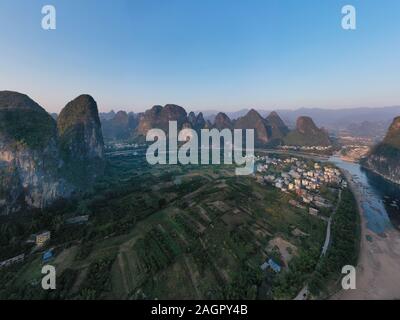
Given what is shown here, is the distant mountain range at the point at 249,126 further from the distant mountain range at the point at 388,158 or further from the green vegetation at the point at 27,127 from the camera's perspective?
the green vegetation at the point at 27,127

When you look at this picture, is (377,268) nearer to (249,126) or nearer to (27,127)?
(27,127)

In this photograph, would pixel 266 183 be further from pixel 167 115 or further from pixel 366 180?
pixel 167 115

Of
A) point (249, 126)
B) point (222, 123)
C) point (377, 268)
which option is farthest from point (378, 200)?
point (222, 123)

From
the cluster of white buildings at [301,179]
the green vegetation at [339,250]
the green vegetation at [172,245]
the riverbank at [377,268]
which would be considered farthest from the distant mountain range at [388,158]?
the green vegetation at [172,245]

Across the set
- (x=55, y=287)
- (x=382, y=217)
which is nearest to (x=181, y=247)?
(x=55, y=287)

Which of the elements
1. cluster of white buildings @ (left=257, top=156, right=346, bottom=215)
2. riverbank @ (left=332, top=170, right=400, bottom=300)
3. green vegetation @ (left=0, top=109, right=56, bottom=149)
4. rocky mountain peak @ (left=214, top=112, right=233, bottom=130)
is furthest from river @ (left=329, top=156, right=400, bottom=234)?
rocky mountain peak @ (left=214, top=112, right=233, bottom=130)

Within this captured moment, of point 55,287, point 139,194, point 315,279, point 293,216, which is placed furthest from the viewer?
point 139,194

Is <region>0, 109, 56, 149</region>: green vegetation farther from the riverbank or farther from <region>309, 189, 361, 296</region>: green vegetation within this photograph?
the riverbank

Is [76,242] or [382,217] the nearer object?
[76,242]
